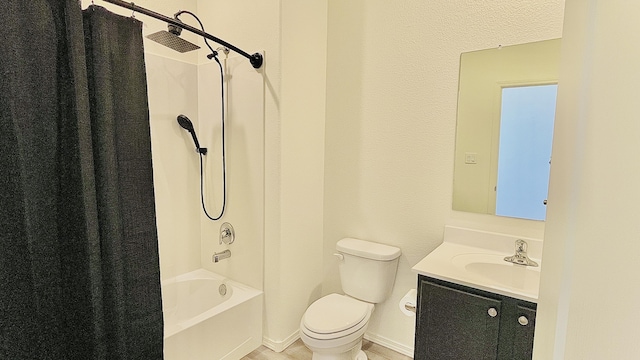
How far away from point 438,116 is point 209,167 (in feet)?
5.76

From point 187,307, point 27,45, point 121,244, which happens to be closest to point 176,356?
point 187,307

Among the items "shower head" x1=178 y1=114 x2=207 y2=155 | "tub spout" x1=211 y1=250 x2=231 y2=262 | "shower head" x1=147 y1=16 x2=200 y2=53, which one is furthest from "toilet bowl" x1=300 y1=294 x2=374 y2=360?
"shower head" x1=147 y1=16 x2=200 y2=53

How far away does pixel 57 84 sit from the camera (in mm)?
1147

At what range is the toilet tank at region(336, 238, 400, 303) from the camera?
2121 millimetres

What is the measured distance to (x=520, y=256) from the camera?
5.72 ft

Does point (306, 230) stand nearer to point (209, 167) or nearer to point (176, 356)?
point (209, 167)

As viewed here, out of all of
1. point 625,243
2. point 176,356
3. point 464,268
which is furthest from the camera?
point 176,356

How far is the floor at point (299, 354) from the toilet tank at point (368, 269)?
43 centimetres

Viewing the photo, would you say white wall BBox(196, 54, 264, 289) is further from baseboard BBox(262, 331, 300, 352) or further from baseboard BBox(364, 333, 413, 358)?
baseboard BBox(364, 333, 413, 358)

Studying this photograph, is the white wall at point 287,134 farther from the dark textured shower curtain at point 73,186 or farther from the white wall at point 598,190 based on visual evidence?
the white wall at point 598,190

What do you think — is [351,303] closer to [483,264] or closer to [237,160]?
[483,264]

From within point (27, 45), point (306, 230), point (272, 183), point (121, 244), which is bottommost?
point (306, 230)

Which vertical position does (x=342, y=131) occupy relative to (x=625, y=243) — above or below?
above

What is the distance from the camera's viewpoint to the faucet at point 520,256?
5.60ft
